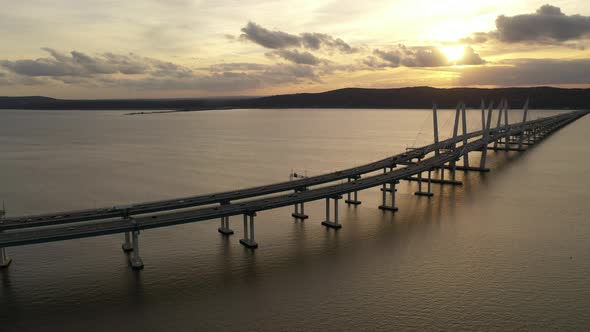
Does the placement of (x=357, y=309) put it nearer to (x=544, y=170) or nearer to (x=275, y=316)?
(x=275, y=316)

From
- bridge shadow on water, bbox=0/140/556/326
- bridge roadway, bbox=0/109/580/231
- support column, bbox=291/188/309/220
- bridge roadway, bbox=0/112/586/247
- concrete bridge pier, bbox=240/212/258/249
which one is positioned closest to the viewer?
bridge shadow on water, bbox=0/140/556/326

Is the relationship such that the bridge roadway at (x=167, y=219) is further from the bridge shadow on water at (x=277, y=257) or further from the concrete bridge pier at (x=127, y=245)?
the bridge shadow on water at (x=277, y=257)

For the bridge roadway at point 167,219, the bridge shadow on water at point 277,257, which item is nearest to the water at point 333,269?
the bridge shadow on water at point 277,257

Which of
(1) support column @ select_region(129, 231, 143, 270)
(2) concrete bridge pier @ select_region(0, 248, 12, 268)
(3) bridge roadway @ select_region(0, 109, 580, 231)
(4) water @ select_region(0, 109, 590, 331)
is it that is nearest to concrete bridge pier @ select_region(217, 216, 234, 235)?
(4) water @ select_region(0, 109, 590, 331)

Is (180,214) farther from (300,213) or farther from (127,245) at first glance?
(300,213)

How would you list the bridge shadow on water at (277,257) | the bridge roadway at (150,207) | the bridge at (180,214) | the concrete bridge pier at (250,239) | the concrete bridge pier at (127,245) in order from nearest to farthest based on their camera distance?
the bridge shadow on water at (277,257), the bridge at (180,214), the bridge roadway at (150,207), the concrete bridge pier at (127,245), the concrete bridge pier at (250,239)

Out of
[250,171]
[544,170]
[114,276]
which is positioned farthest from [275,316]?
[544,170]

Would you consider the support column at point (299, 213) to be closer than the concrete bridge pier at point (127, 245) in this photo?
No

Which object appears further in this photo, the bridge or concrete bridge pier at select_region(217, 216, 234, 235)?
concrete bridge pier at select_region(217, 216, 234, 235)

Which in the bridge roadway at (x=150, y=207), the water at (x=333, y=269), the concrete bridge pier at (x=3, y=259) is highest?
the bridge roadway at (x=150, y=207)

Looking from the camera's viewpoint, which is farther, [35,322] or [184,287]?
[184,287]

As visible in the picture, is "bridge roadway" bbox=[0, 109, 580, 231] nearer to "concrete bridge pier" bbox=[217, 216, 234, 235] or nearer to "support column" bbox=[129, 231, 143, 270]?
"concrete bridge pier" bbox=[217, 216, 234, 235]
